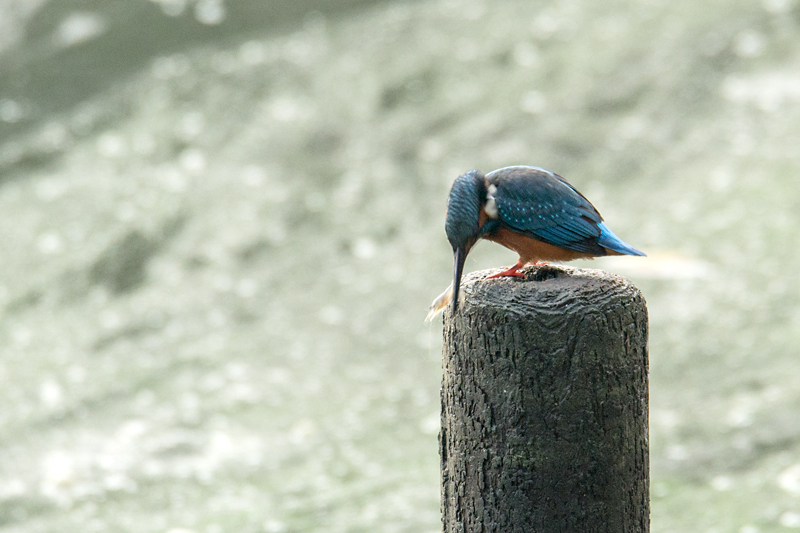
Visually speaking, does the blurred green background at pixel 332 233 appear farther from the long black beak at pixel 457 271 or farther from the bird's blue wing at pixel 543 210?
the long black beak at pixel 457 271

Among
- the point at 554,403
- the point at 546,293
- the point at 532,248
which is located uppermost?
the point at 532,248

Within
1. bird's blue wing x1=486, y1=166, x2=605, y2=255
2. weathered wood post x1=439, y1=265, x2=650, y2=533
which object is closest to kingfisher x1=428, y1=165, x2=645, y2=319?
bird's blue wing x1=486, y1=166, x2=605, y2=255

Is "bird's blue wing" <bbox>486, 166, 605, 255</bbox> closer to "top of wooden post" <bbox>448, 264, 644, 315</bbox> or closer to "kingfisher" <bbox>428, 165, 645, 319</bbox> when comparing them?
"kingfisher" <bbox>428, 165, 645, 319</bbox>

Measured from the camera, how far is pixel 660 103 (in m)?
7.57

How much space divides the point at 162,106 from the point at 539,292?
24.4 ft

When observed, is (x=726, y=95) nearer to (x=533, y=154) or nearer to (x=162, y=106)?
(x=533, y=154)

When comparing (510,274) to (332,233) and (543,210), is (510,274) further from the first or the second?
(332,233)

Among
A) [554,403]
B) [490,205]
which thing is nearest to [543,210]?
[490,205]

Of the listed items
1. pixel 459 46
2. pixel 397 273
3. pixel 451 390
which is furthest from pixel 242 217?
pixel 451 390

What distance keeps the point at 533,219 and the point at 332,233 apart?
5187 mm

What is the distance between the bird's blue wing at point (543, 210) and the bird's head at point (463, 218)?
8 cm

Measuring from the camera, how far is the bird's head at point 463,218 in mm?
1822

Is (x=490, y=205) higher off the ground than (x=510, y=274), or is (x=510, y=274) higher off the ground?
(x=490, y=205)

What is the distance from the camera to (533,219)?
195 centimetres
